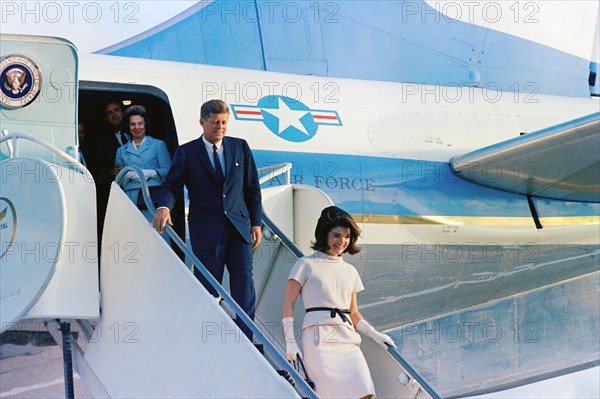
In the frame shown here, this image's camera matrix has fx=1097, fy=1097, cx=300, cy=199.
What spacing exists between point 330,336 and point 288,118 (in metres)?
3.25

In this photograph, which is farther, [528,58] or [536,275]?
[528,58]

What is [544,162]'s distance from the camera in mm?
9680

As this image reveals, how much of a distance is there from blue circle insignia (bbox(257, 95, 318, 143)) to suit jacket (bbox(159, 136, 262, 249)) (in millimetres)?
2215

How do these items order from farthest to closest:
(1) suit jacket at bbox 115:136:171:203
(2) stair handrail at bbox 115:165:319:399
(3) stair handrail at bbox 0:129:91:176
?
(1) suit jacket at bbox 115:136:171:203 < (3) stair handrail at bbox 0:129:91:176 < (2) stair handrail at bbox 115:165:319:399

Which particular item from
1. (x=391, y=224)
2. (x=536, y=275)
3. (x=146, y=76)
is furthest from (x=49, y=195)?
(x=536, y=275)

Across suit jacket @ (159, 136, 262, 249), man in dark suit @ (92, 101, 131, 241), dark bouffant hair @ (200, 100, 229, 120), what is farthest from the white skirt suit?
man in dark suit @ (92, 101, 131, 241)

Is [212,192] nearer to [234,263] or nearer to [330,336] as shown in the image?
[234,263]

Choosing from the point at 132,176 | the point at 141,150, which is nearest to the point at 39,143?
the point at 132,176

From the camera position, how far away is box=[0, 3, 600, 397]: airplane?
6340 millimetres

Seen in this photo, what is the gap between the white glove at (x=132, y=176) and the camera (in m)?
6.74

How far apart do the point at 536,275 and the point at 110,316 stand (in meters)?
5.65

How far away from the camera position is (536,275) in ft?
35.3

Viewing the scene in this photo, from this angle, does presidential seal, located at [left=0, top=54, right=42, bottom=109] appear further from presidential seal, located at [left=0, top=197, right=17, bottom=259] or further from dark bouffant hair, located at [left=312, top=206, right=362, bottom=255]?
dark bouffant hair, located at [left=312, top=206, right=362, bottom=255]

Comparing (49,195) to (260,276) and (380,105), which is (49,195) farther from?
(380,105)
